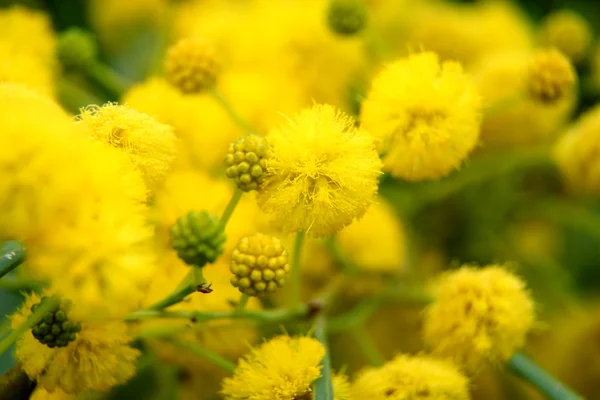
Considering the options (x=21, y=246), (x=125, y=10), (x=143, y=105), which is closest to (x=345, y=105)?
(x=143, y=105)

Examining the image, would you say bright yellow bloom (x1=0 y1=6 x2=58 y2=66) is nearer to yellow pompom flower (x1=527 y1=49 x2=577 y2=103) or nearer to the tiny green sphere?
the tiny green sphere

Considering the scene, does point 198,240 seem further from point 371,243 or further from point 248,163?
point 371,243

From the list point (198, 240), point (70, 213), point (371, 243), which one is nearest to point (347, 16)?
point (371, 243)

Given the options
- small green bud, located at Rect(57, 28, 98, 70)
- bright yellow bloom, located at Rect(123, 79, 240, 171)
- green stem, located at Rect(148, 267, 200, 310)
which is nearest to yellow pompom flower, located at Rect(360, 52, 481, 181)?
green stem, located at Rect(148, 267, 200, 310)

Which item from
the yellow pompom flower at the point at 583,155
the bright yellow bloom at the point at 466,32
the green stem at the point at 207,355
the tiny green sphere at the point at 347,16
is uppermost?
the bright yellow bloom at the point at 466,32

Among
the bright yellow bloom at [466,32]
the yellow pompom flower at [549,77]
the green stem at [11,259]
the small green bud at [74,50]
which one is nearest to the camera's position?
the green stem at [11,259]

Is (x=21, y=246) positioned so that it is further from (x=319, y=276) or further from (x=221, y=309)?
(x=319, y=276)

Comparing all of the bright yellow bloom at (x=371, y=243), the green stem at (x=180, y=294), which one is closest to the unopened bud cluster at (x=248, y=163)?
the green stem at (x=180, y=294)

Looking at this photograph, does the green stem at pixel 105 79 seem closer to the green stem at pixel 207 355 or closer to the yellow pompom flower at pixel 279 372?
the green stem at pixel 207 355
